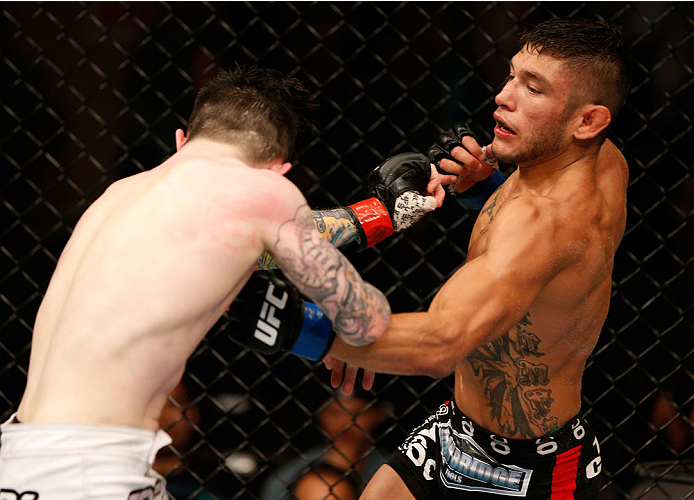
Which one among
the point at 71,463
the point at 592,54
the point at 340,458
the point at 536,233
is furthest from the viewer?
the point at 340,458

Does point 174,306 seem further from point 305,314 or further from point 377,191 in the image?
point 377,191

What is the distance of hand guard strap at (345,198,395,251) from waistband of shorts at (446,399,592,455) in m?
0.50

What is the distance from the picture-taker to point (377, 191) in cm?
191

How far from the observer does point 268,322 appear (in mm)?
1401

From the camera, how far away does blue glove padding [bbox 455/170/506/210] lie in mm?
2055

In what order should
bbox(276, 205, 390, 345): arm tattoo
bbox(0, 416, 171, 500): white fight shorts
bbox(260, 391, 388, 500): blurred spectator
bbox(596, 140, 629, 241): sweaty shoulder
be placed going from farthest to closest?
bbox(260, 391, 388, 500): blurred spectator, bbox(596, 140, 629, 241): sweaty shoulder, bbox(276, 205, 390, 345): arm tattoo, bbox(0, 416, 171, 500): white fight shorts

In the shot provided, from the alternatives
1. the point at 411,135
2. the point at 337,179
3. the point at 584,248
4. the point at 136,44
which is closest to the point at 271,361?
the point at 337,179

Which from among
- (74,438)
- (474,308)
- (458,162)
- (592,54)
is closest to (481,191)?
(458,162)

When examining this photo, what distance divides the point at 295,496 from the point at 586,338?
1.31 metres

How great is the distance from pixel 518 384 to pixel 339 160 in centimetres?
123

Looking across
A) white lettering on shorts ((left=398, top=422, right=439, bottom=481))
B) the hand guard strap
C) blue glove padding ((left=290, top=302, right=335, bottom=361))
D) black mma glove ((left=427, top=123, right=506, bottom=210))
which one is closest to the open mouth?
black mma glove ((left=427, top=123, right=506, bottom=210))

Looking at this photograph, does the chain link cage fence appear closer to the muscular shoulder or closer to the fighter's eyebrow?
the fighter's eyebrow

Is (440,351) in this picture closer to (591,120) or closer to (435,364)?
(435,364)

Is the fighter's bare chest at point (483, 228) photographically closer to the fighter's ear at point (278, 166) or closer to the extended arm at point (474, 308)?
the extended arm at point (474, 308)
